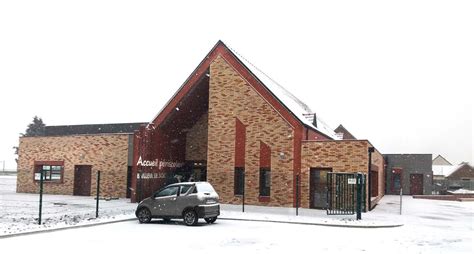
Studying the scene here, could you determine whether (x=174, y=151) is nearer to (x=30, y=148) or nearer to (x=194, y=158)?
(x=194, y=158)

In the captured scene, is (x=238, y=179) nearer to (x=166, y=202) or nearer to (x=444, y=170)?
(x=166, y=202)

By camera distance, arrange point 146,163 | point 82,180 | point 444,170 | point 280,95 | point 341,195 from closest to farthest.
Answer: point 341,195, point 146,163, point 280,95, point 82,180, point 444,170

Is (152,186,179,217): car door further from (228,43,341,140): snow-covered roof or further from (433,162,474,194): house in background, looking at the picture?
(433,162,474,194): house in background

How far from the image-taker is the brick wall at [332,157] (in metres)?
23.7

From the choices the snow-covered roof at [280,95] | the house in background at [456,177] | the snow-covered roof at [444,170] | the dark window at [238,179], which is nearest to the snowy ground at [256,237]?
the dark window at [238,179]

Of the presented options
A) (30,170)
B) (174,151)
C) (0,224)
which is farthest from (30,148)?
(0,224)

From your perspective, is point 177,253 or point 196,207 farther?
point 196,207

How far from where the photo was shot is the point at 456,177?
241 ft

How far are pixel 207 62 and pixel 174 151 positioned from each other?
688 centimetres

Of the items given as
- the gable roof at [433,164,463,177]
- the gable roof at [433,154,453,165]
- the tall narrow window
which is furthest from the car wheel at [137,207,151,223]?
the gable roof at [433,154,453,165]

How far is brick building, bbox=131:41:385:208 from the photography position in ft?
82.0

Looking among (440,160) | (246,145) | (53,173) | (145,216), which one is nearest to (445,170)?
(440,160)

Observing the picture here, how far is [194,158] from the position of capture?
32438 mm

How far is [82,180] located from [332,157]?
19.1 meters
